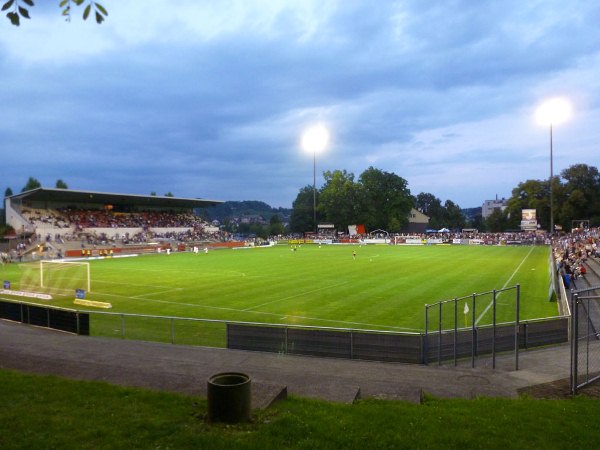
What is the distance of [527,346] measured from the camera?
14758 millimetres

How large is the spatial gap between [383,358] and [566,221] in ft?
372

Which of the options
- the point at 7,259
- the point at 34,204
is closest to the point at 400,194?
the point at 34,204

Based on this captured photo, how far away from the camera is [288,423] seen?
6.32 metres

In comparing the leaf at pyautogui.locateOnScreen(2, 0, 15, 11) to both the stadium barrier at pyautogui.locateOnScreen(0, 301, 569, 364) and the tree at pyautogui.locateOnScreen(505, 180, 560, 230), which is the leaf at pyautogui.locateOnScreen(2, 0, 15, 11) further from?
the tree at pyautogui.locateOnScreen(505, 180, 560, 230)

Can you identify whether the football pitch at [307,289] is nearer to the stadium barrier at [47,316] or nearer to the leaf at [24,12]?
the stadium barrier at [47,316]

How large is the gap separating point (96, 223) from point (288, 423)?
80.8 meters

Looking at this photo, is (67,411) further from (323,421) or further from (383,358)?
(383,358)

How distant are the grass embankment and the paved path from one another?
861 mm

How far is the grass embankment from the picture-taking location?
5.73 metres

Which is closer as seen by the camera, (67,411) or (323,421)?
(323,421)

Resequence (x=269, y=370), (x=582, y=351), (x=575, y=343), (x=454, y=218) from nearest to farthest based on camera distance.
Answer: (x=575, y=343), (x=269, y=370), (x=582, y=351), (x=454, y=218)

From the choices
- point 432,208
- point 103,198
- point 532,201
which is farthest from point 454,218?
point 103,198

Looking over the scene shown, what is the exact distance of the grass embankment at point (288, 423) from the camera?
5.73m

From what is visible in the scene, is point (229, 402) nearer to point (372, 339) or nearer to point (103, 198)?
point (372, 339)
